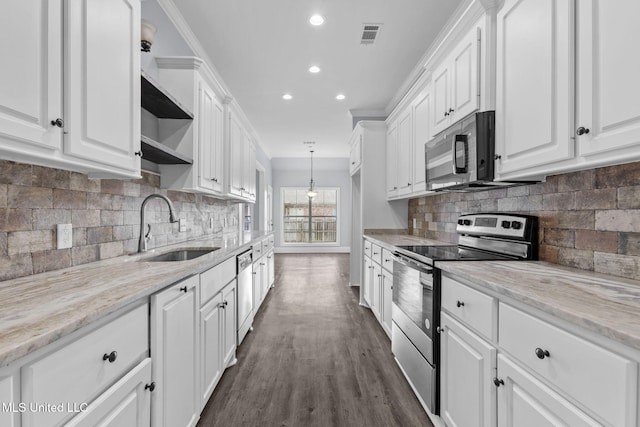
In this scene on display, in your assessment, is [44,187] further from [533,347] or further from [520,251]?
[520,251]

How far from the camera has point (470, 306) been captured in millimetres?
1421

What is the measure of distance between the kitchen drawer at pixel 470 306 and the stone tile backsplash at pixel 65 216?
1.84 m

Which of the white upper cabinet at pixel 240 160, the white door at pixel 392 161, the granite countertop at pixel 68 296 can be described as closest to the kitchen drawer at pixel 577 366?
the granite countertop at pixel 68 296

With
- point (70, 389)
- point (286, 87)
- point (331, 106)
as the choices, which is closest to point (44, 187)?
point (70, 389)

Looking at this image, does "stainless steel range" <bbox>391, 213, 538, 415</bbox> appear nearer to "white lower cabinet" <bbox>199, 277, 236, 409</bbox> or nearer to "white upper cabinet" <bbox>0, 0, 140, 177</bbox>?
"white lower cabinet" <bbox>199, 277, 236, 409</bbox>

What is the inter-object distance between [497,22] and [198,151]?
85.6 inches

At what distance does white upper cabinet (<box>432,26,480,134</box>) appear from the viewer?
75.0 inches

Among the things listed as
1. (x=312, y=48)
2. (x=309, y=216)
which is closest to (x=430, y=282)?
(x=312, y=48)

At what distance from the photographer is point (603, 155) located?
1144mm

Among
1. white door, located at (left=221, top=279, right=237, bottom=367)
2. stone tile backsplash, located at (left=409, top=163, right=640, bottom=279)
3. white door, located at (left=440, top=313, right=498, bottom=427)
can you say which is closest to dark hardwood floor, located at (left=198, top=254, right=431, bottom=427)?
white door, located at (left=221, top=279, right=237, bottom=367)

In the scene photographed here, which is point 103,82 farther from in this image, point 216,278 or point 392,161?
point 392,161

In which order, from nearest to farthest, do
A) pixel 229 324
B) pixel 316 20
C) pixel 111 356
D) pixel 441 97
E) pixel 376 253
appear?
1. pixel 111 356
2. pixel 229 324
3. pixel 441 97
4. pixel 316 20
5. pixel 376 253

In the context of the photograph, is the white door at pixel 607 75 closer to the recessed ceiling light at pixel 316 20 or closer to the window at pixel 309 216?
the recessed ceiling light at pixel 316 20

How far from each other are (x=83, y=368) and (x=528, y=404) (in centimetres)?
133
